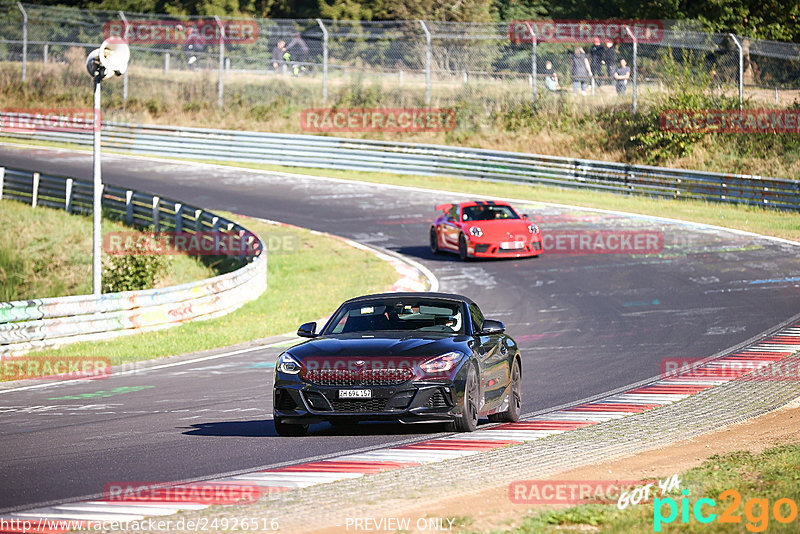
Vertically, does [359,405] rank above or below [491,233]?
above

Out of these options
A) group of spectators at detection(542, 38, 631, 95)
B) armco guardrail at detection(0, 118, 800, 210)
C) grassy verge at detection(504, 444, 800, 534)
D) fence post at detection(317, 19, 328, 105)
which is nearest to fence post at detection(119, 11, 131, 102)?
armco guardrail at detection(0, 118, 800, 210)

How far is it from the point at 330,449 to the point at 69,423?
309 centimetres

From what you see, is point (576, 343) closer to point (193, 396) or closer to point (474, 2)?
point (193, 396)

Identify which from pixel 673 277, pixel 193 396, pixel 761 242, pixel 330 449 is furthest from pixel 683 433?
pixel 761 242

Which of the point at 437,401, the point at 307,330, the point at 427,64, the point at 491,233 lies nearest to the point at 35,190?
the point at 427,64

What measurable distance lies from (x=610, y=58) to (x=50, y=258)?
19879mm

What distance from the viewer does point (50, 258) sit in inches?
1200

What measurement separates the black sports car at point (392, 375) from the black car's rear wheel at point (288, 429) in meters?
0.01

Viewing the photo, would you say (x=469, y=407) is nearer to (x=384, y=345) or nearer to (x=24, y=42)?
(x=384, y=345)

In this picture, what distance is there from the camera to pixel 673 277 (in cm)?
2381

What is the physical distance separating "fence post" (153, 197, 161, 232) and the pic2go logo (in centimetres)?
2554

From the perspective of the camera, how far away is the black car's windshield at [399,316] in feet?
35.8

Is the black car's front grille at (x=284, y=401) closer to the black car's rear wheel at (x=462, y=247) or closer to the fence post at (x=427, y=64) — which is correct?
the black car's rear wheel at (x=462, y=247)

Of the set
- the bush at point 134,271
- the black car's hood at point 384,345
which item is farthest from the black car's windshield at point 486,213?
the black car's hood at point 384,345
